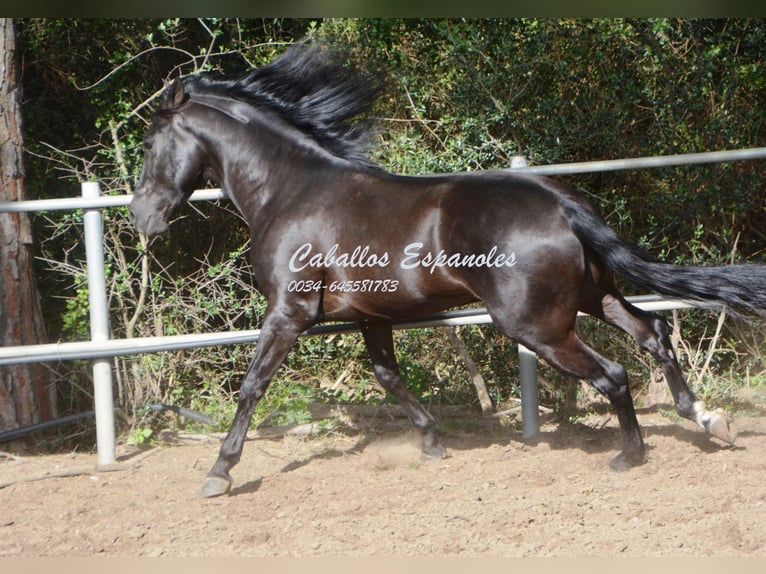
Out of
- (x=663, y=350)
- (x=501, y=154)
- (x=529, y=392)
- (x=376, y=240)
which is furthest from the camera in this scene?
(x=501, y=154)

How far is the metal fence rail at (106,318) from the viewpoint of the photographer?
463 centimetres

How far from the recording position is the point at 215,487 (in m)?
4.18

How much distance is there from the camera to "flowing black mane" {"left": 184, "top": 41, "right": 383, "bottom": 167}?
4.66 m

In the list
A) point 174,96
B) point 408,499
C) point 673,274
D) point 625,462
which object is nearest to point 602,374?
point 625,462

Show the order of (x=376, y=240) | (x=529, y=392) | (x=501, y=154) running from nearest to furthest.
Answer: (x=376, y=240), (x=529, y=392), (x=501, y=154)

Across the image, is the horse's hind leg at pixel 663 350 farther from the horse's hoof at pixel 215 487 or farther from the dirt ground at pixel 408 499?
the horse's hoof at pixel 215 487

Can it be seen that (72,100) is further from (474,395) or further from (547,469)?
(547,469)

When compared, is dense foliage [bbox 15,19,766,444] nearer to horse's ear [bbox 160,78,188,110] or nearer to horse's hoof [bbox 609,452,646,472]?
horse's ear [bbox 160,78,188,110]

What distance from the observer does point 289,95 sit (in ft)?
15.5

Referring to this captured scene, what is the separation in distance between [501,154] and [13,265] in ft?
Result: 11.1

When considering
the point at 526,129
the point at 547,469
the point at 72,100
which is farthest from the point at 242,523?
the point at 72,100

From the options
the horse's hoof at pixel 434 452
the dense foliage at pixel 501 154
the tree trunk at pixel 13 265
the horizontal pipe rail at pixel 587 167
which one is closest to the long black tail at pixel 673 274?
the horizontal pipe rail at pixel 587 167

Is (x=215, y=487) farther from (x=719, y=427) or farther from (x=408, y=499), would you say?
(x=719, y=427)

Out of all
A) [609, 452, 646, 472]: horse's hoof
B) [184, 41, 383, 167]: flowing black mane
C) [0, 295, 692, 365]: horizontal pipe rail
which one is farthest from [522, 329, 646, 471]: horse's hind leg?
[184, 41, 383, 167]: flowing black mane
